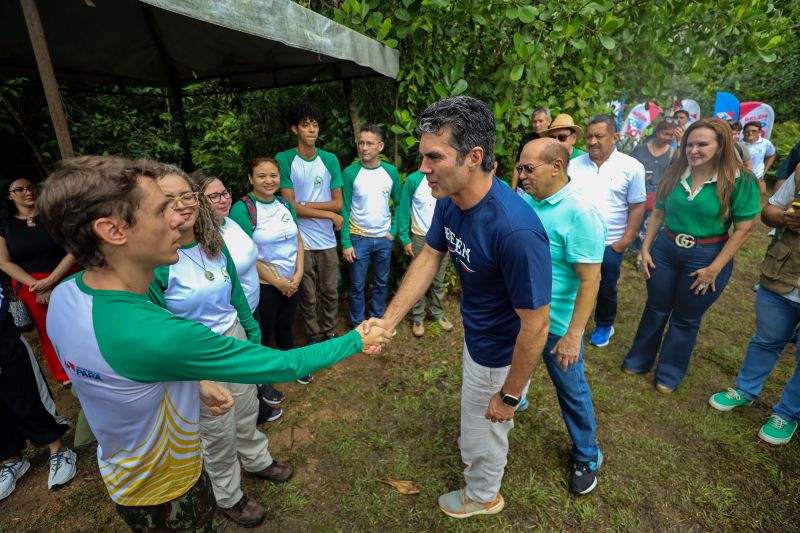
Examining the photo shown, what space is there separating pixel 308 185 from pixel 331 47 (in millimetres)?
1368

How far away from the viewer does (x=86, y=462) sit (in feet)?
9.77

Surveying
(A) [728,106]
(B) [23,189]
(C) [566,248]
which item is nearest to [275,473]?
(C) [566,248]

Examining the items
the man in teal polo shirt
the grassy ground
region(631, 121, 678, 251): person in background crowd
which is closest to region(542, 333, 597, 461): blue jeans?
the man in teal polo shirt

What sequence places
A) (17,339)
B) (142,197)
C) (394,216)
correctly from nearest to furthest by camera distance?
(142,197) < (17,339) < (394,216)

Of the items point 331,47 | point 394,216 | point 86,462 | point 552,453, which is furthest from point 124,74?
point 552,453

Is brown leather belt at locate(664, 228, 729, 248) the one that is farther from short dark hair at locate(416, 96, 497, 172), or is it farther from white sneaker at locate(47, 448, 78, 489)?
white sneaker at locate(47, 448, 78, 489)

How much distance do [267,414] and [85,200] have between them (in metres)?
2.61

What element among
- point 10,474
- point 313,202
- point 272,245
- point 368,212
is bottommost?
point 10,474

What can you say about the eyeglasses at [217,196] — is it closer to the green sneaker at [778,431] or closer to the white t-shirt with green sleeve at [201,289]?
the white t-shirt with green sleeve at [201,289]

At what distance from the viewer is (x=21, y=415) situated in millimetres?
2729

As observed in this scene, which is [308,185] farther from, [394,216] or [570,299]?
[570,299]

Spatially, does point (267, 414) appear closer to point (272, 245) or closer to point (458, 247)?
point (272, 245)

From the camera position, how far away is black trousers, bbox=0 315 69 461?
263 cm

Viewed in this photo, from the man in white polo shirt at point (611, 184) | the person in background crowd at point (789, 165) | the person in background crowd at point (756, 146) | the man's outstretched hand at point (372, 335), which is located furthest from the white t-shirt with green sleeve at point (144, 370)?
the person in background crowd at point (756, 146)
